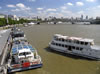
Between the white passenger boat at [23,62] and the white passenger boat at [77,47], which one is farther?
the white passenger boat at [77,47]

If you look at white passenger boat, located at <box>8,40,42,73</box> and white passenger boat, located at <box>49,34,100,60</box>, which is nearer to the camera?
white passenger boat, located at <box>8,40,42,73</box>

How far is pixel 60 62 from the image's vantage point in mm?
17469

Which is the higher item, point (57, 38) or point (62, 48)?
point (57, 38)

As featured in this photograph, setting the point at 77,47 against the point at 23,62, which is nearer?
the point at 23,62

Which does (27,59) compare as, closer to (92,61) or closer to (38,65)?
(38,65)

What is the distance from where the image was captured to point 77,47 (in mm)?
19688

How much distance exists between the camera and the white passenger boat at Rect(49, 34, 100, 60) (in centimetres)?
1789

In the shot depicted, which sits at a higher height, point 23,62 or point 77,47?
point 77,47

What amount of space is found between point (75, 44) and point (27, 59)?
1003cm

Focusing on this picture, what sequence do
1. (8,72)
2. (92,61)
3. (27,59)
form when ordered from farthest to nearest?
(92,61)
(27,59)
(8,72)

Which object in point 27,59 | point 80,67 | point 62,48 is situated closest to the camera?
point 27,59

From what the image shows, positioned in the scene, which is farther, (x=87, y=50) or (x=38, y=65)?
(x=87, y=50)

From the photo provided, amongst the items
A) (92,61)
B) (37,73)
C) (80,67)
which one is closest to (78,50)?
(92,61)

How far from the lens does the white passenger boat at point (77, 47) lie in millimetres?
17891
